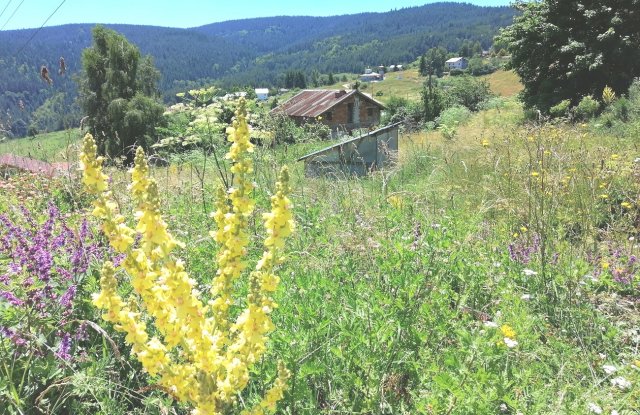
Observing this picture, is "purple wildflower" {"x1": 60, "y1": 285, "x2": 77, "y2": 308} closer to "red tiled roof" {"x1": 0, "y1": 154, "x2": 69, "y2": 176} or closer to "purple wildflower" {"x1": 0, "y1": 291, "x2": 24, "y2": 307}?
"purple wildflower" {"x1": 0, "y1": 291, "x2": 24, "y2": 307}

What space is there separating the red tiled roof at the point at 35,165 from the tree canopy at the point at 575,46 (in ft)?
58.0

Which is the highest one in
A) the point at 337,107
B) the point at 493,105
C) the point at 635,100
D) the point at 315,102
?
the point at 635,100

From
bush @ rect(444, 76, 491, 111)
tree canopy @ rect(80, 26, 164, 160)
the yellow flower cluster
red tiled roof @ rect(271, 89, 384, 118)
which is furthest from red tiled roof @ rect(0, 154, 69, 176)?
bush @ rect(444, 76, 491, 111)

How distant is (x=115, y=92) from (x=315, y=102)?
2039 centimetres

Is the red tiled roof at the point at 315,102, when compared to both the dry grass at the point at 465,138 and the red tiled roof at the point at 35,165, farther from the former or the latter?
the red tiled roof at the point at 35,165

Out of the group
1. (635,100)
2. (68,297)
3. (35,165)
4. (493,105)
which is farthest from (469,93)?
(68,297)

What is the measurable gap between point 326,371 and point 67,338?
1395 millimetres

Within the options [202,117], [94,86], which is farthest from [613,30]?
[94,86]

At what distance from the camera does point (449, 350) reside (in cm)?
242

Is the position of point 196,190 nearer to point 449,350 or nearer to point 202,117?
point 202,117

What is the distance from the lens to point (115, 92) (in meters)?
36.3

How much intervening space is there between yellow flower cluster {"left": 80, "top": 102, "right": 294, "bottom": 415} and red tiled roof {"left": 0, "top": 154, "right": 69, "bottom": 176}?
439 centimetres

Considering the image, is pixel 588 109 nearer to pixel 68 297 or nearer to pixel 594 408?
pixel 594 408

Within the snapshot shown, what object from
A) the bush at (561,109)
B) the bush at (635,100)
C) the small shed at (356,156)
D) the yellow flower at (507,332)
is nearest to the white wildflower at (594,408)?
the yellow flower at (507,332)
